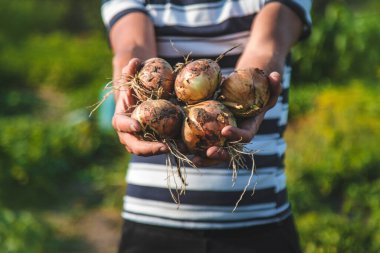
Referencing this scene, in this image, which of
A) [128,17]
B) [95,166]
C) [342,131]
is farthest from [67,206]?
[128,17]

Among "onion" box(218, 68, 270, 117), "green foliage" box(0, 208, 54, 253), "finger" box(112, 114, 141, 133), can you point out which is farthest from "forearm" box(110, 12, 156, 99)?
"green foliage" box(0, 208, 54, 253)

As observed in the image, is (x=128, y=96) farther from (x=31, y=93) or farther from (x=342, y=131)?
(x=31, y=93)

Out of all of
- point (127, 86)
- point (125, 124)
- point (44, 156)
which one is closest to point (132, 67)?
point (127, 86)

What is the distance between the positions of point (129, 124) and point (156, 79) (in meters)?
0.15

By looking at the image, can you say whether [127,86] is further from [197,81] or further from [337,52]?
[337,52]

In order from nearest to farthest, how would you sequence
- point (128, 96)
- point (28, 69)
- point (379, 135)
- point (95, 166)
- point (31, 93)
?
point (128, 96) < point (379, 135) < point (95, 166) < point (31, 93) < point (28, 69)

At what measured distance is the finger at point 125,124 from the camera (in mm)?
1667

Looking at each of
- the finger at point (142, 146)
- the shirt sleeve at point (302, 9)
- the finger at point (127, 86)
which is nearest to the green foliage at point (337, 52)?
the shirt sleeve at point (302, 9)

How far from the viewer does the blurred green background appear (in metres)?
4.28

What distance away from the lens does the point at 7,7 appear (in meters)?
11.0

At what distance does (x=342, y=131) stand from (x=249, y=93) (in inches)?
150

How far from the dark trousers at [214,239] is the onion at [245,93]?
454 mm

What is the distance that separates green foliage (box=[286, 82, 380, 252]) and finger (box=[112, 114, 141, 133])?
2.29 meters

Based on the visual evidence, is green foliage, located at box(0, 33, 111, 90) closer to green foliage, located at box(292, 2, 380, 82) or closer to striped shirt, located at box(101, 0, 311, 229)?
green foliage, located at box(292, 2, 380, 82)
